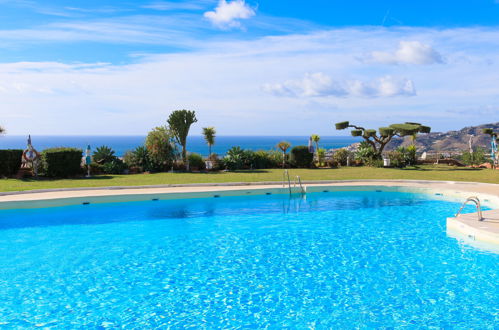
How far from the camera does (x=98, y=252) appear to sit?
33.0 ft

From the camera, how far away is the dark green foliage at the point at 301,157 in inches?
1032

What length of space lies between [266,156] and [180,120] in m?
5.78

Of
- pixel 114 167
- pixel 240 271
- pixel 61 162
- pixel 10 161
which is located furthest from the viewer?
pixel 114 167

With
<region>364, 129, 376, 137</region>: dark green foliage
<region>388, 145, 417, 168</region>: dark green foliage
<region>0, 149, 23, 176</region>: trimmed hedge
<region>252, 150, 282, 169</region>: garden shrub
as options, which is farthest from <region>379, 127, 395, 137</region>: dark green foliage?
<region>0, 149, 23, 176</region>: trimmed hedge

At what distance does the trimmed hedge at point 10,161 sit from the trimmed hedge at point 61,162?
1.28 metres

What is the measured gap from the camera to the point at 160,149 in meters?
23.4

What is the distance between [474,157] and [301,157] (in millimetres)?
11442

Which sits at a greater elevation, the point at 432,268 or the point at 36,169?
the point at 36,169

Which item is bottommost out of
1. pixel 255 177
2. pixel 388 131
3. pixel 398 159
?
pixel 255 177

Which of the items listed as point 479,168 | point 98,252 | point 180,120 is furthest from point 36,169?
point 479,168

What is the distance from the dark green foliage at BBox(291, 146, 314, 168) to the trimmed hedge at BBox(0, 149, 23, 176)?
15.0 m

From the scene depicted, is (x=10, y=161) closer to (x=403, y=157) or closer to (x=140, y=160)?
(x=140, y=160)

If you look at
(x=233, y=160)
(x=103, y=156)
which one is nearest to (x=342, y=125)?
(x=233, y=160)

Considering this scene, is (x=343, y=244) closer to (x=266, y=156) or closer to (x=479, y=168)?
(x=266, y=156)
